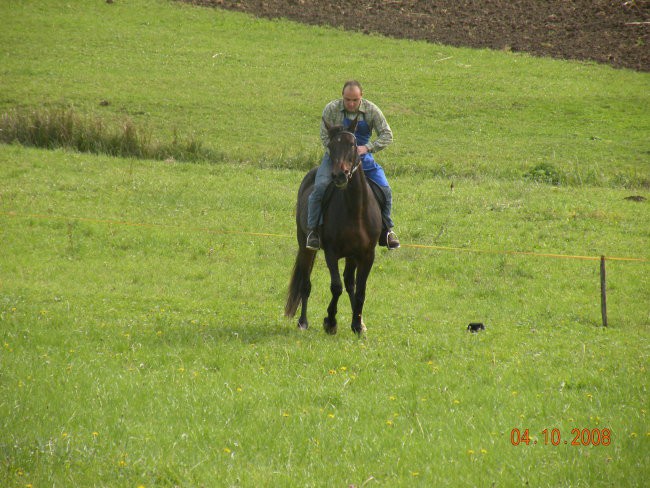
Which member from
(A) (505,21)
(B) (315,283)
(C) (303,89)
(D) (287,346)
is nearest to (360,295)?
(D) (287,346)

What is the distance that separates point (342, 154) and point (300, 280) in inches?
112

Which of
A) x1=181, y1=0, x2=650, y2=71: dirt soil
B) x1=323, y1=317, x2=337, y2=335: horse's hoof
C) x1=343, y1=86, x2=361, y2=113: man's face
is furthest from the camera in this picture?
x1=181, y1=0, x2=650, y2=71: dirt soil

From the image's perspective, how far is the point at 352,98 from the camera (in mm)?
11320

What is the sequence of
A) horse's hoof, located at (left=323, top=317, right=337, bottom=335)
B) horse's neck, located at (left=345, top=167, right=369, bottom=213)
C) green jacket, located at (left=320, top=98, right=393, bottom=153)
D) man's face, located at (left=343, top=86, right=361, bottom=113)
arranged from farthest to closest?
horse's hoof, located at (left=323, top=317, right=337, bottom=335) → green jacket, located at (left=320, top=98, right=393, bottom=153) → man's face, located at (left=343, top=86, right=361, bottom=113) → horse's neck, located at (left=345, top=167, right=369, bottom=213)

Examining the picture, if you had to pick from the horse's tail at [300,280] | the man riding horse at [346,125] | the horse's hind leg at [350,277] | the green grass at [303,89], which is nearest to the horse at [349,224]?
the man riding horse at [346,125]

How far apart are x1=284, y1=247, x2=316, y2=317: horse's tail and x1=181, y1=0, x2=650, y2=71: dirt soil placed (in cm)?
2906

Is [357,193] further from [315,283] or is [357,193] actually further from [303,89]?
[303,89]

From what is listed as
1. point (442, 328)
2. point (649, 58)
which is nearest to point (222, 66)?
point (649, 58)

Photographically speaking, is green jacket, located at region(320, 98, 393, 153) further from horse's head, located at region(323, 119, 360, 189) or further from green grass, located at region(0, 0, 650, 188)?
green grass, located at region(0, 0, 650, 188)

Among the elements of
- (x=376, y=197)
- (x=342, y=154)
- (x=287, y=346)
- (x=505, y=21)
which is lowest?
(x=287, y=346)

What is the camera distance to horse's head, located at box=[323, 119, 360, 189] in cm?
1034

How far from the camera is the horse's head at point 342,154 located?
10.3 metres

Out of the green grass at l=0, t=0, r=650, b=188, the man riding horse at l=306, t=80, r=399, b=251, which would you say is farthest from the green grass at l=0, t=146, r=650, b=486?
the green grass at l=0, t=0, r=650, b=188

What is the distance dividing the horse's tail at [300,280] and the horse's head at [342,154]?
222cm
